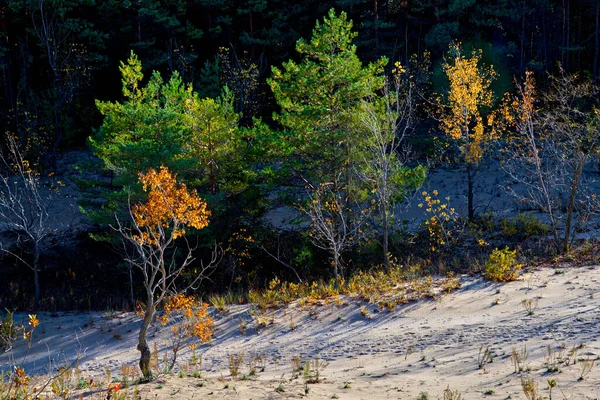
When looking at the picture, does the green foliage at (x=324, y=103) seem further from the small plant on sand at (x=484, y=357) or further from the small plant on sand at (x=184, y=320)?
the small plant on sand at (x=484, y=357)

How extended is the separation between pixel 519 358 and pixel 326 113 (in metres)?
10.7

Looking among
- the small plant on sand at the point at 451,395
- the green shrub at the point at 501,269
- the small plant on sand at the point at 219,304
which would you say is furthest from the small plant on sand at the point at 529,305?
the small plant on sand at the point at 219,304

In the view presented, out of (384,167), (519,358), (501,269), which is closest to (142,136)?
(384,167)

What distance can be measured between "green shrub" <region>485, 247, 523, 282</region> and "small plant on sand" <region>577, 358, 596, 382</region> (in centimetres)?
591

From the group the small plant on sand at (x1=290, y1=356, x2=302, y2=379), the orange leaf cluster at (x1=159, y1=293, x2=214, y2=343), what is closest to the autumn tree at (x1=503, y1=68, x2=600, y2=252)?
the small plant on sand at (x1=290, y1=356, x2=302, y2=379)

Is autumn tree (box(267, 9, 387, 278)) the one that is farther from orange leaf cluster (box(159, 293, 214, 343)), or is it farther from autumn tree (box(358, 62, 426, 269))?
orange leaf cluster (box(159, 293, 214, 343))

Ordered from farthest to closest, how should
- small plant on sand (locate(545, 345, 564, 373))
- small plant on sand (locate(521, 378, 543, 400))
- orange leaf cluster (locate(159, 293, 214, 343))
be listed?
1. orange leaf cluster (locate(159, 293, 214, 343))
2. small plant on sand (locate(545, 345, 564, 373))
3. small plant on sand (locate(521, 378, 543, 400))

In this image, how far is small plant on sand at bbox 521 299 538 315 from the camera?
Answer: 11516mm

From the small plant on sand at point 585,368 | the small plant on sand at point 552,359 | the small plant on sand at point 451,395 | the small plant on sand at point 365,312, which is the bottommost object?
the small plant on sand at point 365,312

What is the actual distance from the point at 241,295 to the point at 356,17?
77.6 ft

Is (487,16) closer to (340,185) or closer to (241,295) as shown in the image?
(340,185)

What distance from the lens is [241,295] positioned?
16.5 metres

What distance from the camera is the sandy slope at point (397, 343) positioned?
7949 millimetres

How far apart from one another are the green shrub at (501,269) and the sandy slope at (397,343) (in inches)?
10.9
